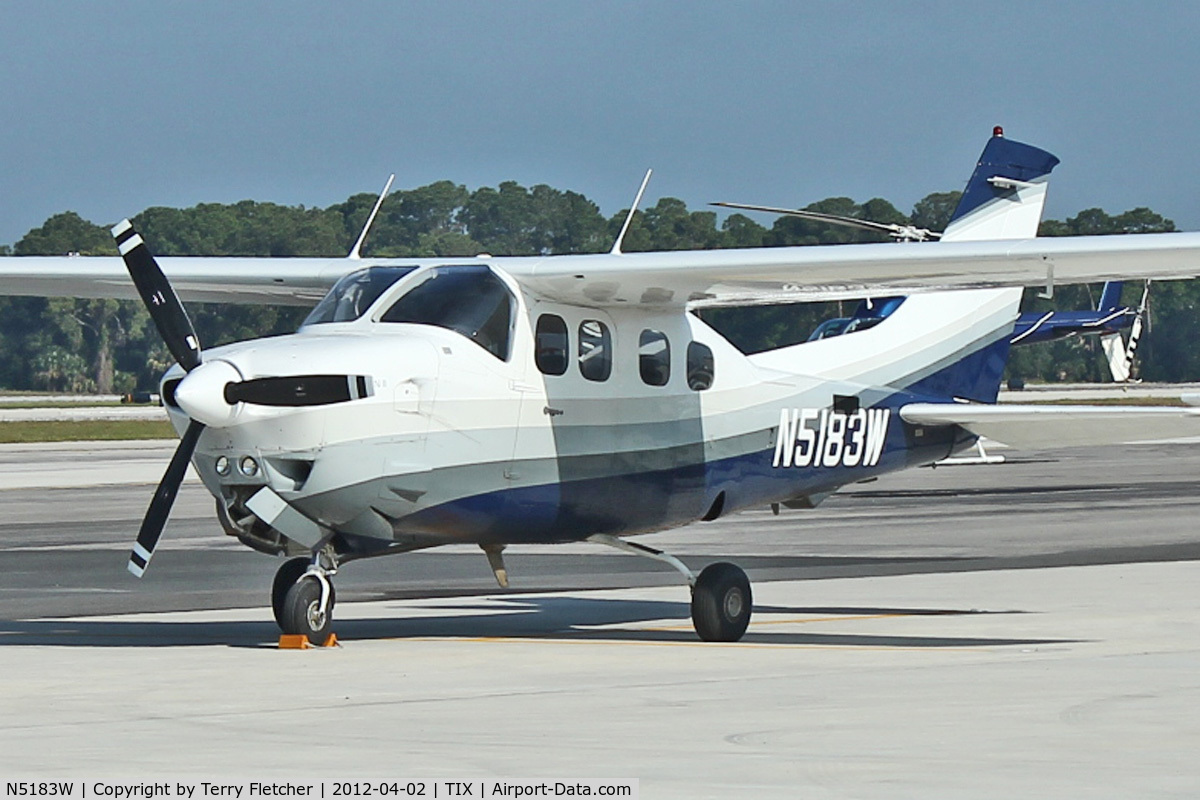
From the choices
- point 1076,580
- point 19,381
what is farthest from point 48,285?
point 19,381

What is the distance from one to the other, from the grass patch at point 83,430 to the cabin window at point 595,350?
4217 cm

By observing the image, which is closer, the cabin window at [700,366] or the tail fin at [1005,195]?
the cabin window at [700,366]

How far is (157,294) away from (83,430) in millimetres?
51075

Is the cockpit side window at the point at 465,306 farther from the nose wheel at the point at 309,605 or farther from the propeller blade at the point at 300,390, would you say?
the nose wheel at the point at 309,605

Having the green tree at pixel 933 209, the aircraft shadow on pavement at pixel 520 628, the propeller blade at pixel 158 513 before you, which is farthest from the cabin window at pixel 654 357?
the green tree at pixel 933 209

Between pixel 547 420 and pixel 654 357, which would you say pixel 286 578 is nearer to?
pixel 547 420

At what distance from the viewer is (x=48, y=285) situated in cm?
1574

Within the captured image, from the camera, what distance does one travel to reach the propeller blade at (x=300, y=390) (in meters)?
11.3

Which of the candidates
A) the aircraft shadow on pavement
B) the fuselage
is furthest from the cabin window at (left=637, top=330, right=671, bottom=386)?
the aircraft shadow on pavement

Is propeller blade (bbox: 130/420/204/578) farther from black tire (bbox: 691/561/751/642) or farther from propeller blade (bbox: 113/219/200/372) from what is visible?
black tire (bbox: 691/561/751/642)

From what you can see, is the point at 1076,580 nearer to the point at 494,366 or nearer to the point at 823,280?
the point at 823,280

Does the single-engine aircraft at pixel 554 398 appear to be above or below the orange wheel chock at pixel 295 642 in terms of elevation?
above

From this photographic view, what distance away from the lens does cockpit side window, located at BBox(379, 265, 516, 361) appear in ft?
40.4

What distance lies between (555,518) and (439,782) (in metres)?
6.05
